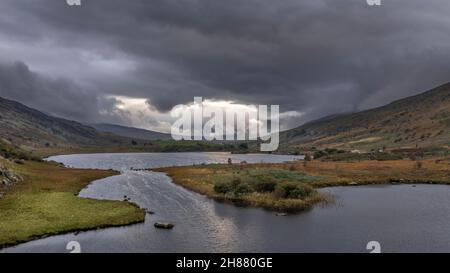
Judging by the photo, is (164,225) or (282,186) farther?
(282,186)

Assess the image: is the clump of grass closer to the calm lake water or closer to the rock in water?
the calm lake water

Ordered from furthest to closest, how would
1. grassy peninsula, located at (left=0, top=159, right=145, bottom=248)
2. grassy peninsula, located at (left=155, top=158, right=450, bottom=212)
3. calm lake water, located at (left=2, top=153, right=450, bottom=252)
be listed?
1. grassy peninsula, located at (left=155, top=158, right=450, bottom=212)
2. grassy peninsula, located at (left=0, top=159, right=145, bottom=248)
3. calm lake water, located at (left=2, top=153, right=450, bottom=252)

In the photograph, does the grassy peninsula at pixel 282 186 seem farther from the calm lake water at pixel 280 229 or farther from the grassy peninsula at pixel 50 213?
the grassy peninsula at pixel 50 213

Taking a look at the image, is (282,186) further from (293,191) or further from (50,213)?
(50,213)

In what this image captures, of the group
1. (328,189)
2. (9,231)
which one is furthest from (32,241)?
(328,189)

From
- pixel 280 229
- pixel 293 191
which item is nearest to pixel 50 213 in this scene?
pixel 280 229

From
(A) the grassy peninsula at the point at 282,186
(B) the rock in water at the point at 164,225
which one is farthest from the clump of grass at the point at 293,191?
(B) the rock in water at the point at 164,225

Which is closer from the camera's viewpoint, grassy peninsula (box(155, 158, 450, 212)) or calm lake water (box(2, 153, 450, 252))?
calm lake water (box(2, 153, 450, 252))

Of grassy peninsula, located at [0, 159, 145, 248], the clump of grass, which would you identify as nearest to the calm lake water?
grassy peninsula, located at [0, 159, 145, 248]

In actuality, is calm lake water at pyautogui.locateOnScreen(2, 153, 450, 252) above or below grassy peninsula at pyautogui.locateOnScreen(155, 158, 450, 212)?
below

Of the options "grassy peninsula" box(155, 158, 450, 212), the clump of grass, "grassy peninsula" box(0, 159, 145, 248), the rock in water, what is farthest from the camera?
the clump of grass

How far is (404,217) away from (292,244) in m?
26.9

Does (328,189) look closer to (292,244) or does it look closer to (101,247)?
(292,244)
